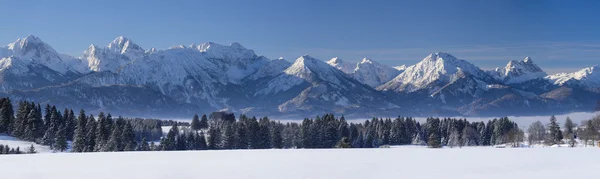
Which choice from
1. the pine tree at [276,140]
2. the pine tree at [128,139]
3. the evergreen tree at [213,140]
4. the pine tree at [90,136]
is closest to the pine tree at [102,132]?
the pine tree at [90,136]

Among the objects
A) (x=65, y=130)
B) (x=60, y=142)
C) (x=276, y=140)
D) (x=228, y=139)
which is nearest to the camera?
(x=60, y=142)

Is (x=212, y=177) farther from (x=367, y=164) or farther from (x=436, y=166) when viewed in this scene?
(x=436, y=166)

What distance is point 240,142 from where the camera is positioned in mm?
128250

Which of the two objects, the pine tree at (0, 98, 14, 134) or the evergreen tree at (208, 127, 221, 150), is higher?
the pine tree at (0, 98, 14, 134)

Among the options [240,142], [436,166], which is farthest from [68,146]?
[436,166]

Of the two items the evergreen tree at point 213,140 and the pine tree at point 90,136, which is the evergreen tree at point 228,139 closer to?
the evergreen tree at point 213,140

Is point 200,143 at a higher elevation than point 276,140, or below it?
below

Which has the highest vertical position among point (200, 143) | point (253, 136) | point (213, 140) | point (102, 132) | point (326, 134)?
point (326, 134)

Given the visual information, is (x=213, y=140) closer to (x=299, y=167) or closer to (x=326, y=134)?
(x=326, y=134)

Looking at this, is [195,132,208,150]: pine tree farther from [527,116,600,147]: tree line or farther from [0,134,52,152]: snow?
[527,116,600,147]: tree line

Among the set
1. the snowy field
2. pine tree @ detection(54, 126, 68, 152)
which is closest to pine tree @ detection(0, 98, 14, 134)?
pine tree @ detection(54, 126, 68, 152)

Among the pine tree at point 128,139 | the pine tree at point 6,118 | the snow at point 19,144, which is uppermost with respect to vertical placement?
the pine tree at point 6,118

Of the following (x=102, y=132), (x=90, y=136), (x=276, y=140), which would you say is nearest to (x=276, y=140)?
(x=276, y=140)

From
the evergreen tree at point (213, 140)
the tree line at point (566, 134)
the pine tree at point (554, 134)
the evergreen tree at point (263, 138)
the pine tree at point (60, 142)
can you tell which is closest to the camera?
the pine tree at point (60, 142)
